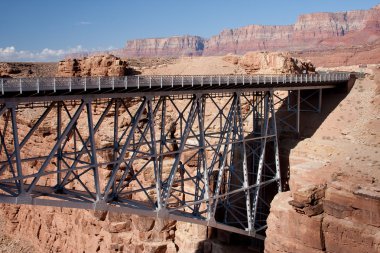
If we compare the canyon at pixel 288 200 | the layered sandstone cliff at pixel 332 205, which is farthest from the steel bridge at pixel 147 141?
the layered sandstone cliff at pixel 332 205

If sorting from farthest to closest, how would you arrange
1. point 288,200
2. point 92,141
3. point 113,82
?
point 288,200
point 113,82
point 92,141

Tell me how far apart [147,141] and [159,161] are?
7.72ft

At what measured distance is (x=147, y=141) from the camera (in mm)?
22281

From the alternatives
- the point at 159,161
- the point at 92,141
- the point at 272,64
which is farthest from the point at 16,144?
the point at 272,64

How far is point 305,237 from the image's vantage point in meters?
22.9

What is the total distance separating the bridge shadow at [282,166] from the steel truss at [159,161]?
0.79 meters

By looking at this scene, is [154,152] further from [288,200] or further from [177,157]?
[288,200]

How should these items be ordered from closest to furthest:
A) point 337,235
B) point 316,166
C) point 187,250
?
point 337,235 → point 316,166 → point 187,250

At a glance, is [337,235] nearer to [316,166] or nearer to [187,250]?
[316,166]

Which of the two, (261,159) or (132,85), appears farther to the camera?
(261,159)

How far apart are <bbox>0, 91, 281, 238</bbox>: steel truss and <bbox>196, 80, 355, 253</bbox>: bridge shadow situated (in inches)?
31.2

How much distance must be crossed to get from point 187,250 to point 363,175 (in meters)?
13.8

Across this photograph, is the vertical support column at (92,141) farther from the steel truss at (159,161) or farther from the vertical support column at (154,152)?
the vertical support column at (154,152)

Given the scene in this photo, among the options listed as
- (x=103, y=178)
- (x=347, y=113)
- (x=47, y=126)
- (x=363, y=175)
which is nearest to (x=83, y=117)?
(x=47, y=126)
